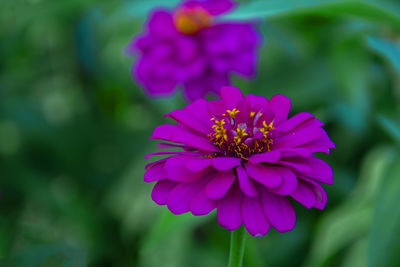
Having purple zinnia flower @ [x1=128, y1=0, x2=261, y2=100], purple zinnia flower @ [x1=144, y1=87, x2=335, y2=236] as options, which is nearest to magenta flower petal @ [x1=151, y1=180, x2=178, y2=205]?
purple zinnia flower @ [x1=144, y1=87, x2=335, y2=236]

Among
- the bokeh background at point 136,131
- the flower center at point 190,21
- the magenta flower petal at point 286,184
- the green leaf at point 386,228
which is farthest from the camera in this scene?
the flower center at point 190,21

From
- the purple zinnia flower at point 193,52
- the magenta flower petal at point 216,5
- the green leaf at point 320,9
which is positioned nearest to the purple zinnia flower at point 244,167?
the green leaf at point 320,9

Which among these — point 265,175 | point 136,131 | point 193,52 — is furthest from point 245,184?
point 136,131

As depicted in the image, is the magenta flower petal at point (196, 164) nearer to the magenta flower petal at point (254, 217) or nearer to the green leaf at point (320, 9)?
the magenta flower petal at point (254, 217)

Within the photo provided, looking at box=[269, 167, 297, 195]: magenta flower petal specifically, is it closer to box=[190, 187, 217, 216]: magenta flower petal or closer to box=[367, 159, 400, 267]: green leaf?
box=[190, 187, 217, 216]: magenta flower petal

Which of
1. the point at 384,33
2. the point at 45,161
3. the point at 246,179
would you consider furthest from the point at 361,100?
the point at 45,161

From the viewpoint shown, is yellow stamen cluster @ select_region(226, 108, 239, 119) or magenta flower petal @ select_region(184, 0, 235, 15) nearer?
yellow stamen cluster @ select_region(226, 108, 239, 119)

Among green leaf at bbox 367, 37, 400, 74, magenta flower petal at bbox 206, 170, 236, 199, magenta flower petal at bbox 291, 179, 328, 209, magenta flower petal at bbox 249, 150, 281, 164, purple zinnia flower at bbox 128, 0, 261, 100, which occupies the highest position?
purple zinnia flower at bbox 128, 0, 261, 100

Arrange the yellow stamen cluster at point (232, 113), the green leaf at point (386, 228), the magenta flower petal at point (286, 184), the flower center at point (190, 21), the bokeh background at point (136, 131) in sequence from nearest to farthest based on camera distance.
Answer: the magenta flower petal at point (286, 184) < the yellow stamen cluster at point (232, 113) < the green leaf at point (386, 228) < the bokeh background at point (136, 131) < the flower center at point (190, 21)
